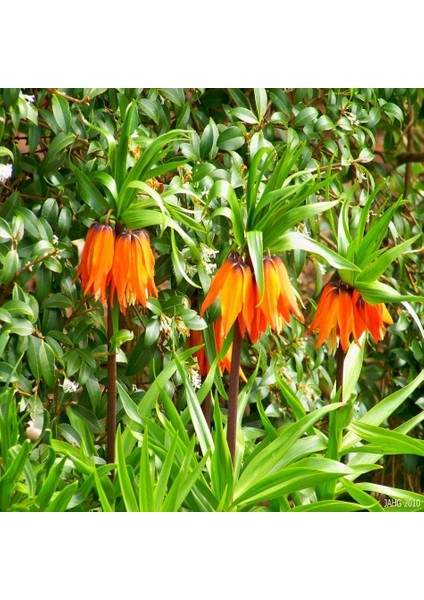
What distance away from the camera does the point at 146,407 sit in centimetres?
167

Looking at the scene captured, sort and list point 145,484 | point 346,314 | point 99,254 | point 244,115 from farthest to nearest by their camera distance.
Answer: point 244,115 < point 346,314 < point 99,254 < point 145,484

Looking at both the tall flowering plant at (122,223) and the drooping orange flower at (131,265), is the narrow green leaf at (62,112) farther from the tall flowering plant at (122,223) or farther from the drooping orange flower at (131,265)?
the drooping orange flower at (131,265)

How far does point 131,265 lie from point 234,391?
28cm

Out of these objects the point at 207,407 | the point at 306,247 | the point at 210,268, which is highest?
the point at 306,247

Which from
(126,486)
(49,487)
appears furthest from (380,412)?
(49,487)

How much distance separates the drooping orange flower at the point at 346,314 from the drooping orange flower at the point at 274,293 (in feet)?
0.40

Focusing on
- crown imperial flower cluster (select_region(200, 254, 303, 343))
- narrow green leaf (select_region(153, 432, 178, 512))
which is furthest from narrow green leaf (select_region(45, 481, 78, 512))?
crown imperial flower cluster (select_region(200, 254, 303, 343))

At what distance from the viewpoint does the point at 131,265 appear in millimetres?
1561

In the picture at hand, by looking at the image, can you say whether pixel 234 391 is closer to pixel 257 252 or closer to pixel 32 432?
pixel 257 252

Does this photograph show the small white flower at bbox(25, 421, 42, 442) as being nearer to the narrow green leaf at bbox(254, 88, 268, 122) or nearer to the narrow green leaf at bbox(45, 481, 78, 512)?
the narrow green leaf at bbox(45, 481, 78, 512)

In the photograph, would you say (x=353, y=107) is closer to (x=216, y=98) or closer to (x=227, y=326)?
(x=216, y=98)

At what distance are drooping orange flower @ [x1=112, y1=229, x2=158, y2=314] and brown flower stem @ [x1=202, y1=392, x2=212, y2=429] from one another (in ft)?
0.80

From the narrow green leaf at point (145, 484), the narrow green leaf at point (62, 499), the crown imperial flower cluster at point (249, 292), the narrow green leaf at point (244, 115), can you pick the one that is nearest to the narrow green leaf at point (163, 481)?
the narrow green leaf at point (145, 484)

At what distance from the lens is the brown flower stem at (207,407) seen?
1695 mm
